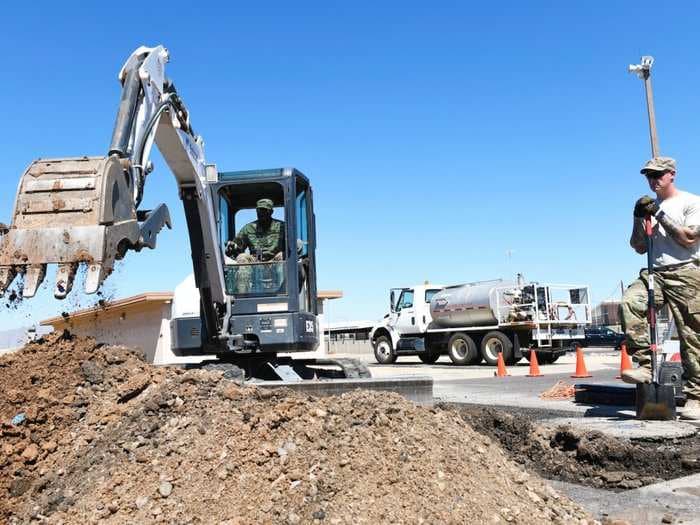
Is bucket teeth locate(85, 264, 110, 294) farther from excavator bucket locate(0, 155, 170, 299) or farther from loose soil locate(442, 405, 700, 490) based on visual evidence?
loose soil locate(442, 405, 700, 490)

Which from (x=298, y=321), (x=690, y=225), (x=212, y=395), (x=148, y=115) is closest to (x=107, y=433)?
(x=212, y=395)

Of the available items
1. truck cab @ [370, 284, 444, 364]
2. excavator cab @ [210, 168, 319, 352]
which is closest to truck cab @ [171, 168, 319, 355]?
excavator cab @ [210, 168, 319, 352]

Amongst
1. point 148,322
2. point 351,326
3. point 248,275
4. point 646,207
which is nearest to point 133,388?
point 248,275

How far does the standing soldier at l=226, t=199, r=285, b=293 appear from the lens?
764 cm

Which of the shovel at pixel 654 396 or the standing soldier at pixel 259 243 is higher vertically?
the standing soldier at pixel 259 243

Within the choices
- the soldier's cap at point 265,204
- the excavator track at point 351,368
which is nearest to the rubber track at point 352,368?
the excavator track at point 351,368

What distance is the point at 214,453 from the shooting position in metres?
3.48

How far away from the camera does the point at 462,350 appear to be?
2398cm

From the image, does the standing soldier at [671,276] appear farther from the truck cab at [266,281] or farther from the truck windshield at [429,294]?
the truck windshield at [429,294]

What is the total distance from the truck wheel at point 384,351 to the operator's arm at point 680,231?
21115mm

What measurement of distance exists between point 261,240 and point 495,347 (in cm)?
1635

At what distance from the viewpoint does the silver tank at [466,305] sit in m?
23.1

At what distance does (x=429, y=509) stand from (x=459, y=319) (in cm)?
2134

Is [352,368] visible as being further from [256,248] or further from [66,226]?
[66,226]
